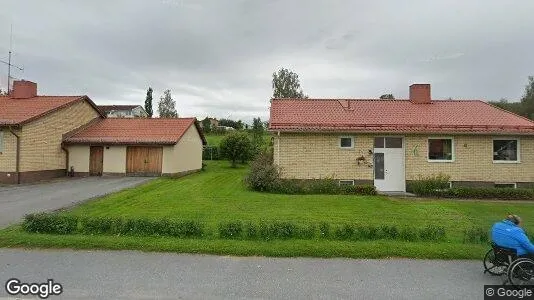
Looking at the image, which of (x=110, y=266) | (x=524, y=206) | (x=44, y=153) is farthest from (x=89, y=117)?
(x=524, y=206)

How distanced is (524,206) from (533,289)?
9.48 metres

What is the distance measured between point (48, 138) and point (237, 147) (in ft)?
49.1

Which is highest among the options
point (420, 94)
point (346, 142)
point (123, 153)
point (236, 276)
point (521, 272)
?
point (420, 94)

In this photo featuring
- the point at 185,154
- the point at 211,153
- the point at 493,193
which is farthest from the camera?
the point at 211,153

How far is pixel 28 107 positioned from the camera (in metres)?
21.3

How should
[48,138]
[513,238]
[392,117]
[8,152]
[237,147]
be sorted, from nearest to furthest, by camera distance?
1. [513,238]
2. [392,117]
3. [8,152]
4. [48,138]
5. [237,147]

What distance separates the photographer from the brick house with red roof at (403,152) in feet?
53.3

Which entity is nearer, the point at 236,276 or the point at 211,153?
the point at 236,276

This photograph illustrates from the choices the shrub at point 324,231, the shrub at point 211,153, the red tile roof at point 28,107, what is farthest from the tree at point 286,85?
the shrub at point 324,231

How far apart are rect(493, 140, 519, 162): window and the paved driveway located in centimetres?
1811

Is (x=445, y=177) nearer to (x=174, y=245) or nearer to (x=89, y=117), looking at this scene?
(x=174, y=245)

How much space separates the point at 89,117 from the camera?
83.3ft

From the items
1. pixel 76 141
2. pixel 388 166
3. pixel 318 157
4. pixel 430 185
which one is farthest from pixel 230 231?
pixel 76 141

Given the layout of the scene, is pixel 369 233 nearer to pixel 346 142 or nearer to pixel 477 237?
pixel 477 237
